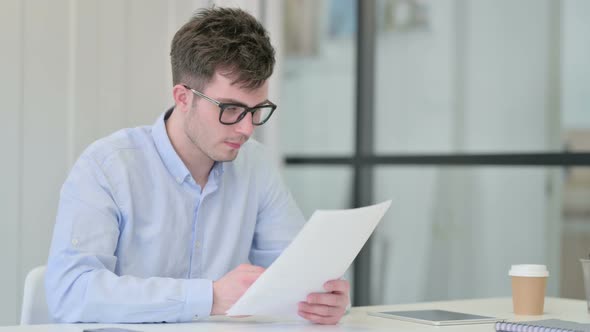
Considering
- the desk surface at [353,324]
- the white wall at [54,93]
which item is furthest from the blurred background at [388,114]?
the desk surface at [353,324]

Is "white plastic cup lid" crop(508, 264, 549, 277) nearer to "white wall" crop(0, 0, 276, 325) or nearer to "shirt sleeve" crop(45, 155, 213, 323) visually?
"shirt sleeve" crop(45, 155, 213, 323)

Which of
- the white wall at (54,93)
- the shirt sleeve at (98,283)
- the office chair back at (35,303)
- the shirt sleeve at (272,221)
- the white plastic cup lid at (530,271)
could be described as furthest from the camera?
→ the white wall at (54,93)

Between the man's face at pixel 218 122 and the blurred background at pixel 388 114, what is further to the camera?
the blurred background at pixel 388 114

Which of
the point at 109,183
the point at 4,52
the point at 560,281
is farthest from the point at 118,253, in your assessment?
the point at 560,281

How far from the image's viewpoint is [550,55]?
365 cm

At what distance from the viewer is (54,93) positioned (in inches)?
119

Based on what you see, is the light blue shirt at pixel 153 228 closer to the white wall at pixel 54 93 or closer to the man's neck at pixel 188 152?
the man's neck at pixel 188 152

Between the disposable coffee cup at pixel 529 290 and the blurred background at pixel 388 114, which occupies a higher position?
the blurred background at pixel 388 114

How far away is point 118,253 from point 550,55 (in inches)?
89.9

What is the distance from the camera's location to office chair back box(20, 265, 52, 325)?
2029mm

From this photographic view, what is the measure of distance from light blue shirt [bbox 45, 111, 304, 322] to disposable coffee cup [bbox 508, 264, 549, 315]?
0.61 metres

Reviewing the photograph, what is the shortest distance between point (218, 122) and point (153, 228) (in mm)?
308

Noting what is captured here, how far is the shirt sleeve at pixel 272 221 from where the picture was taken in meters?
2.37

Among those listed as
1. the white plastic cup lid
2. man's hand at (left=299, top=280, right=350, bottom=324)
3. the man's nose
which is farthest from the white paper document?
the white plastic cup lid
